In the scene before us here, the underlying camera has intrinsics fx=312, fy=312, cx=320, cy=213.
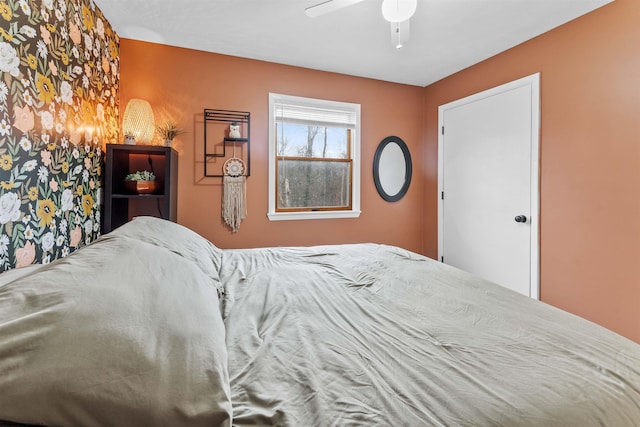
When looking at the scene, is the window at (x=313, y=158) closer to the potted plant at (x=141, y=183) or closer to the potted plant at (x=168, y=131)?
the potted plant at (x=168, y=131)

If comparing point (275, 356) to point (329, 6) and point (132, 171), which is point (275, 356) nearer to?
point (329, 6)

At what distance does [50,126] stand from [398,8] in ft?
6.42

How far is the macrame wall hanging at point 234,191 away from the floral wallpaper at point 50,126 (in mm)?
1012

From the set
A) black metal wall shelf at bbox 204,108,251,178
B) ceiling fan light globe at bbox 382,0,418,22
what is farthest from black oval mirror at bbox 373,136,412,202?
ceiling fan light globe at bbox 382,0,418,22

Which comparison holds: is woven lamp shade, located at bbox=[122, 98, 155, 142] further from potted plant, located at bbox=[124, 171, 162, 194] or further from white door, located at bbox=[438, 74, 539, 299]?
white door, located at bbox=[438, 74, 539, 299]

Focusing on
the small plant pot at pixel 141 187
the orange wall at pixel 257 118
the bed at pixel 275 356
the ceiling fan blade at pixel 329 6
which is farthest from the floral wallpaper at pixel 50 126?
the ceiling fan blade at pixel 329 6

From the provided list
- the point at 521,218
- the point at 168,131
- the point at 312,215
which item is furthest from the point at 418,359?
the point at 168,131

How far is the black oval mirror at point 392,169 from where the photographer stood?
12.2 feet

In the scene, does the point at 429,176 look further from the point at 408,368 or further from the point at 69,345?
the point at 69,345

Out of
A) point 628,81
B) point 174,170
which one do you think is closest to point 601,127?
point 628,81

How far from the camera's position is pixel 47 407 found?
488mm

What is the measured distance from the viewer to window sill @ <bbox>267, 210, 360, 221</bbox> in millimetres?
3275

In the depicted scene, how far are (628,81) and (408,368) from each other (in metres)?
2.65

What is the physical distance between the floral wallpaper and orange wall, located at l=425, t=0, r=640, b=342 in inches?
136
